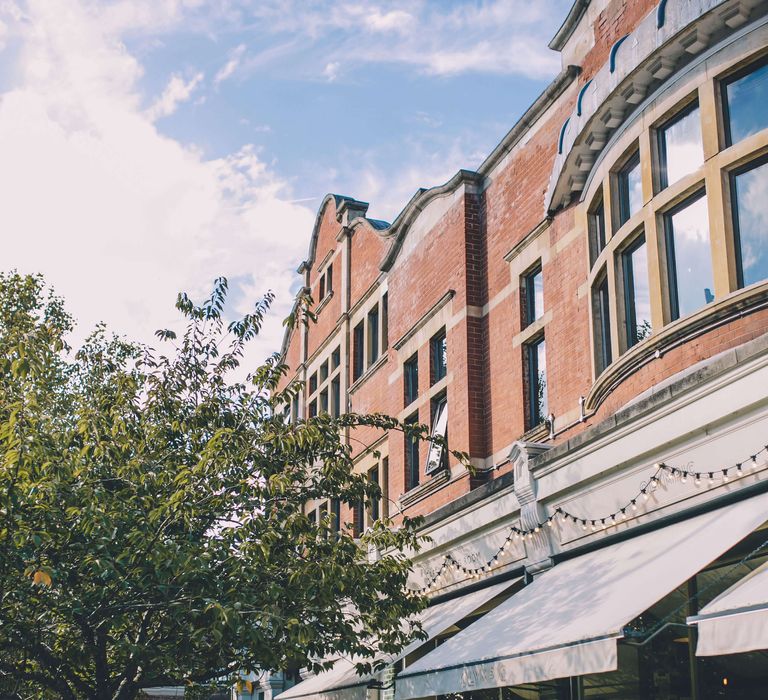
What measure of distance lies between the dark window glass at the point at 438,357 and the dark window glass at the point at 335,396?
745 centimetres

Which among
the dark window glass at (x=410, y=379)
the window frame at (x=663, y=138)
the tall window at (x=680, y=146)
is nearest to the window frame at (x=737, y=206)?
the tall window at (x=680, y=146)

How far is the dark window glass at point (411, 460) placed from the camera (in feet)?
67.8

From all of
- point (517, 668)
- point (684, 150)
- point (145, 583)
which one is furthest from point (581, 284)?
point (145, 583)

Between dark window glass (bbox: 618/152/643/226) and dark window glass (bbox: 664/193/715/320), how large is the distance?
984mm

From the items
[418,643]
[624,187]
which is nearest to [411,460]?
[418,643]

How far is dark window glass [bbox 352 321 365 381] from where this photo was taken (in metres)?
25.4

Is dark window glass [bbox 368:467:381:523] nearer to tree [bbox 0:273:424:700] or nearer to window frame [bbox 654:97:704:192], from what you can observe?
tree [bbox 0:273:424:700]

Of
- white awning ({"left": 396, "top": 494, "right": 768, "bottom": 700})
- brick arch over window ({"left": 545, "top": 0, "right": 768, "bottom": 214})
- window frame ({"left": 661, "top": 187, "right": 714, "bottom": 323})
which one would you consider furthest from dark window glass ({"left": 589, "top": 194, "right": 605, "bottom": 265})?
white awning ({"left": 396, "top": 494, "right": 768, "bottom": 700})

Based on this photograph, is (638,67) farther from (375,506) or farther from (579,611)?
(375,506)

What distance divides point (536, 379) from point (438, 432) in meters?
3.15

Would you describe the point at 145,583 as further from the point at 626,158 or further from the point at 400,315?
the point at 400,315

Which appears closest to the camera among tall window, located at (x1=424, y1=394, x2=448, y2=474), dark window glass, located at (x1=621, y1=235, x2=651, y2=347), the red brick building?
the red brick building

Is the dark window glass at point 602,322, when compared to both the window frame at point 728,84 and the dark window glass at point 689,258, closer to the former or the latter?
the dark window glass at point 689,258

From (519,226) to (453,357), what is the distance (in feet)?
8.96
